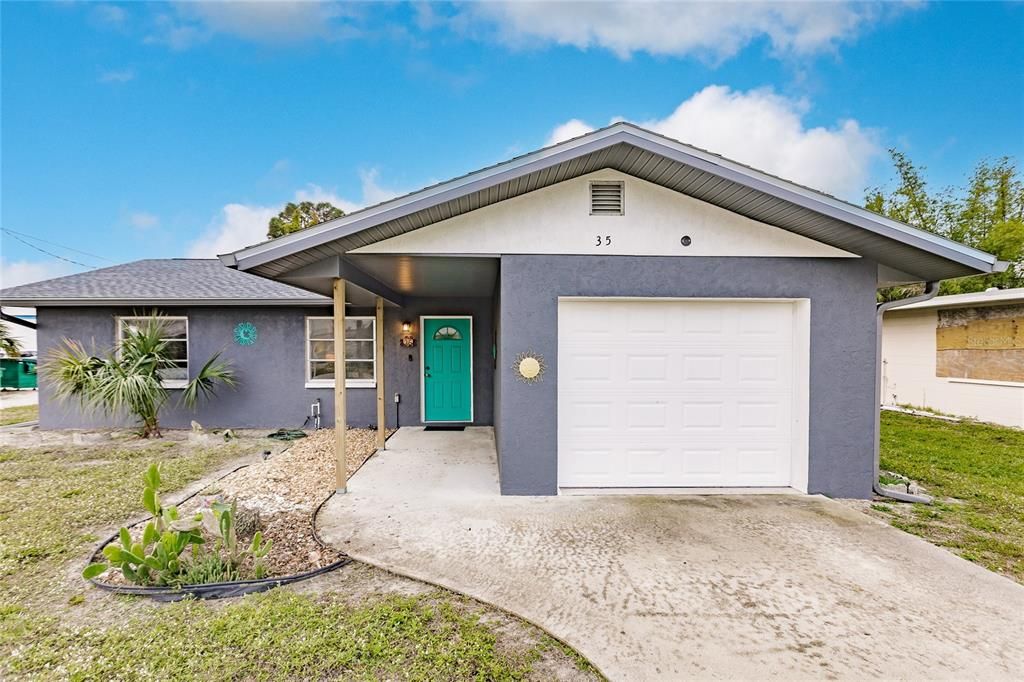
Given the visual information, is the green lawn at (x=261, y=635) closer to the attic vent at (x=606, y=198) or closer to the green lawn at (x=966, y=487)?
the green lawn at (x=966, y=487)

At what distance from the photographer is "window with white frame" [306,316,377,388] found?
27.2 ft

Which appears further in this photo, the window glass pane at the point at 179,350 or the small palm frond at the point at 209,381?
the window glass pane at the point at 179,350

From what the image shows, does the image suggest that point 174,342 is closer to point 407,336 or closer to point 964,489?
point 407,336

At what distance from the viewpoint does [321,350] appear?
329 inches

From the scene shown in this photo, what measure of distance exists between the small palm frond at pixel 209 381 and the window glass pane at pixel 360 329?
7.30 ft

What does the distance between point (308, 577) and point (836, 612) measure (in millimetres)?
3368

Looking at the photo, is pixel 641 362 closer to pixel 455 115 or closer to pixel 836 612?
pixel 836 612

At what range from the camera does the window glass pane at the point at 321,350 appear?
831cm

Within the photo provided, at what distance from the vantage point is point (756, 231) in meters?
4.60

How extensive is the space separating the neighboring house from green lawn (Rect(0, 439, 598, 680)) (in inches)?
415

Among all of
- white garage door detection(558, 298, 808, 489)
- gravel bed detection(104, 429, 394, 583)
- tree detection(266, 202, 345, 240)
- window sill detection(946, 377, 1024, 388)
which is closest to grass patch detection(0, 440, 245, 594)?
gravel bed detection(104, 429, 394, 583)

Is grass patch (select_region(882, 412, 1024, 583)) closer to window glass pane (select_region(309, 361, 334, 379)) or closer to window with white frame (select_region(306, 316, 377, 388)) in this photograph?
window with white frame (select_region(306, 316, 377, 388))

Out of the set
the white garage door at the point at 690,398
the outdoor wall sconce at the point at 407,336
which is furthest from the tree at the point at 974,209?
the outdoor wall sconce at the point at 407,336

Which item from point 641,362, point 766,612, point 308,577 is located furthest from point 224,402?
point 766,612
